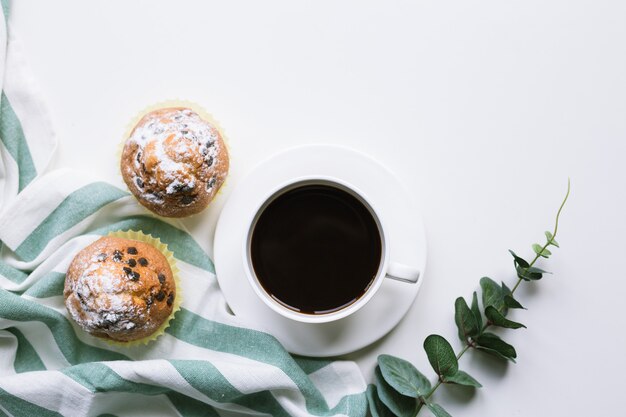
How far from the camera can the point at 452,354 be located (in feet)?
4.18

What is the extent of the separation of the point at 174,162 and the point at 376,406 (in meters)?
0.65

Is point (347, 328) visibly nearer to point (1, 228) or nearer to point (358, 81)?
point (358, 81)

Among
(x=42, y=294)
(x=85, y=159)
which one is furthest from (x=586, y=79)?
(x=42, y=294)

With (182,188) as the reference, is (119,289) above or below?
below

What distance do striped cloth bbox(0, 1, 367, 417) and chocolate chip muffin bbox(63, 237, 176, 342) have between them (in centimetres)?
6

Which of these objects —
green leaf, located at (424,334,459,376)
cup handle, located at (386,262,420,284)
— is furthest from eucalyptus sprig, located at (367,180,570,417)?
cup handle, located at (386,262,420,284)

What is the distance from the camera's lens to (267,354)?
127cm

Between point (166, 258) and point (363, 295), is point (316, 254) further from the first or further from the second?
point (166, 258)

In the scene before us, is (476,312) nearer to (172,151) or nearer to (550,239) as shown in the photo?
(550,239)

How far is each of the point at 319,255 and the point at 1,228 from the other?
68 centimetres

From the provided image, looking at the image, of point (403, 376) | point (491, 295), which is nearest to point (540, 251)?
point (491, 295)

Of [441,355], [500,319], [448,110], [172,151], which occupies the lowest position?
[441,355]

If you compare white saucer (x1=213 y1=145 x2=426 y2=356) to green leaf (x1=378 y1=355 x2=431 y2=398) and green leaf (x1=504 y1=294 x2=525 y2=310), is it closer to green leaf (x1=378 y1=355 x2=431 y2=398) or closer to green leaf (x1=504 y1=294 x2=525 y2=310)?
green leaf (x1=378 y1=355 x2=431 y2=398)

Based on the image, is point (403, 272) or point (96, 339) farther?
point (96, 339)
